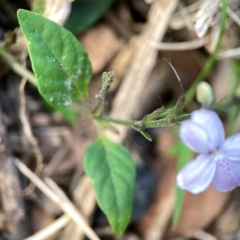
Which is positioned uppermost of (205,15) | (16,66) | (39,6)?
(39,6)

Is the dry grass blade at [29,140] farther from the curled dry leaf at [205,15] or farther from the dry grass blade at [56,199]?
the curled dry leaf at [205,15]

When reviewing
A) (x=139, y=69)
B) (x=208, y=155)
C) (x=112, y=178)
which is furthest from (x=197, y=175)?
(x=139, y=69)

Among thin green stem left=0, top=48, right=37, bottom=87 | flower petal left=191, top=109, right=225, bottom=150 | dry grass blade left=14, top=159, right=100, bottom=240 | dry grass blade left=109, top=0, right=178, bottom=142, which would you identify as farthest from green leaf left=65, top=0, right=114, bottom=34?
flower petal left=191, top=109, right=225, bottom=150

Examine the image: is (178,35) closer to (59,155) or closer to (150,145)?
(150,145)

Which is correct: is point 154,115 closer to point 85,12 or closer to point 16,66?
point 16,66

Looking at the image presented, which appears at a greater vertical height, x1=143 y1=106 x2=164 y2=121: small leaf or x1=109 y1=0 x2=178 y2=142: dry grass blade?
x1=143 y1=106 x2=164 y2=121: small leaf

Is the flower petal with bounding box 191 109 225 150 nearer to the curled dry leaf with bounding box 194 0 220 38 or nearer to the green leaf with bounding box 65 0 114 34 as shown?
the curled dry leaf with bounding box 194 0 220 38

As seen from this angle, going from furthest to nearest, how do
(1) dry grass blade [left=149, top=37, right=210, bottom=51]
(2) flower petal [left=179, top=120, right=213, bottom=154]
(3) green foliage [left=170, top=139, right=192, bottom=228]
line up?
(1) dry grass blade [left=149, top=37, right=210, bottom=51] < (3) green foliage [left=170, top=139, right=192, bottom=228] < (2) flower petal [left=179, top=120, right=213, bottom=154]

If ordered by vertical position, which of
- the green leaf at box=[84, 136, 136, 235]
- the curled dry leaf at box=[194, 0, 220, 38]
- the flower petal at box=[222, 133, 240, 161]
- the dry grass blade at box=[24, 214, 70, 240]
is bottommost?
the dry grass blade at box=[24, 214, 70, 240]
